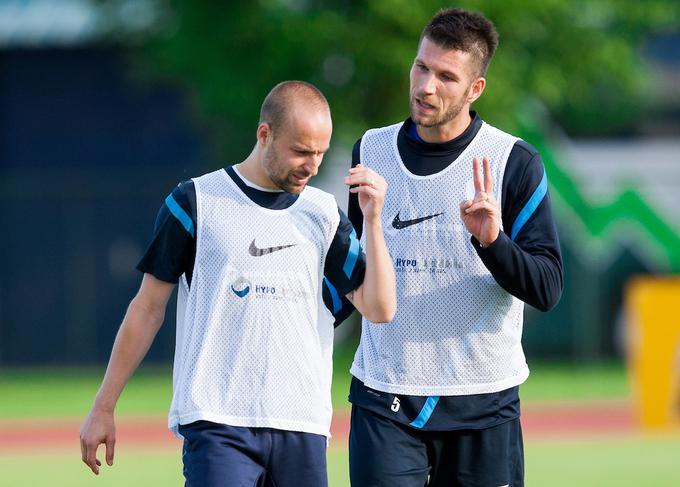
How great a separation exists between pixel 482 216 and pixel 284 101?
831 millimetres

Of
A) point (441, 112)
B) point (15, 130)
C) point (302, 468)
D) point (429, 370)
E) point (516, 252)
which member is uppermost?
point (15, 130)

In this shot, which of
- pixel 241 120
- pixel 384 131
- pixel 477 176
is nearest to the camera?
pixel 477 176

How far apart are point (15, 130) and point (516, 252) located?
2273 cm

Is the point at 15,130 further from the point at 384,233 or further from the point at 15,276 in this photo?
the point at 384,233

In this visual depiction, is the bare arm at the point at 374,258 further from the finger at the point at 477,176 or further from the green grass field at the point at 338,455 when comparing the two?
the green grass field at the point at 338,455

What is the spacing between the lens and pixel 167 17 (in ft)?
77.5

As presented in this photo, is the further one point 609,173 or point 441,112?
point 609,173

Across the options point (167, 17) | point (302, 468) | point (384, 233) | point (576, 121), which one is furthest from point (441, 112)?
point (576, 121)

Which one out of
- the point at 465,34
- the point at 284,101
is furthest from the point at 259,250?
the point at 465,34

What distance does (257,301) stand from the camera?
202 inches

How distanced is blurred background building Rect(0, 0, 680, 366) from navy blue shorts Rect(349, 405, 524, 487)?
1494 cm

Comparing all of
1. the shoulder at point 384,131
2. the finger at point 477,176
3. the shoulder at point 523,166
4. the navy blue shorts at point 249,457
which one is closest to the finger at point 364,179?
the finger at point 477,176

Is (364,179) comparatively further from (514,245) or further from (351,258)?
Result: (514,245)

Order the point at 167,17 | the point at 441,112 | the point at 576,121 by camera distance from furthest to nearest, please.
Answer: the point at 576,121 < the point at 167,17 < the point at 441,112
